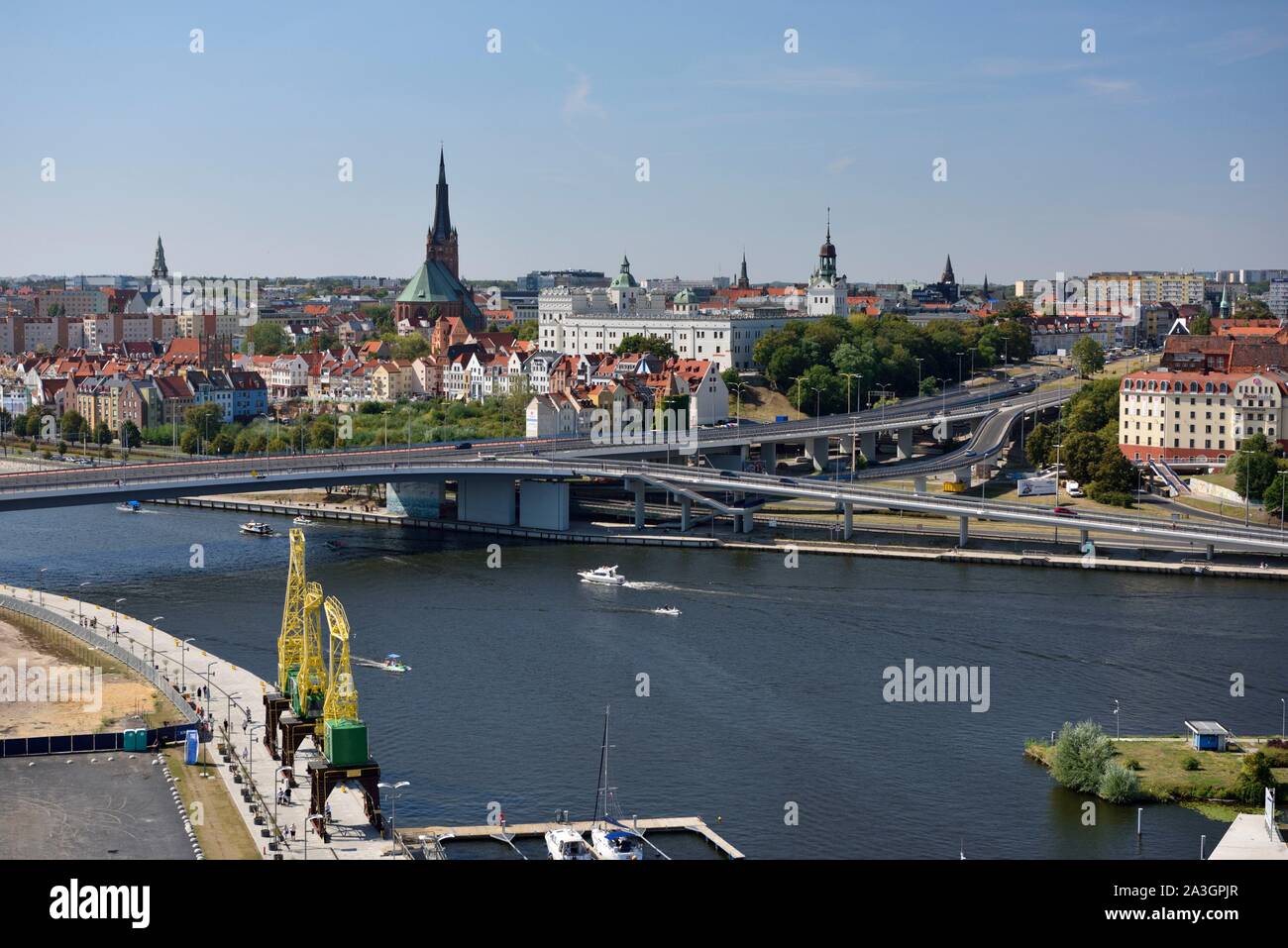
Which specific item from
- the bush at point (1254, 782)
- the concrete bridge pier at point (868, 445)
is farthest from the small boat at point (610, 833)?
the concrete bridge pier at point (868, 445)

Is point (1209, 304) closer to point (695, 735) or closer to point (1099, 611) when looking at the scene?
point (1099, 611)

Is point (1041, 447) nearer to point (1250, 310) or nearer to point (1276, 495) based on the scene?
point (1276, 495)

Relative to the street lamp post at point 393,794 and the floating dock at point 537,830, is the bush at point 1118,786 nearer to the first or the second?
the floating dock at point 537,830

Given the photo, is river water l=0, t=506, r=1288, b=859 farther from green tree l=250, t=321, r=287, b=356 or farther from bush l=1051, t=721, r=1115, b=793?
green tree l=250, t=321, r=287, b=356

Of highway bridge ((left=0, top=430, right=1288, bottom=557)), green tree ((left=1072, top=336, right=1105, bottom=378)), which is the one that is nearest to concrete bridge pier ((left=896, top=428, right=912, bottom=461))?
highway bridge ((left=0, top=430, right=1288, bottom=557))
